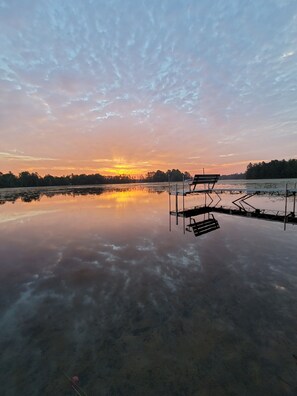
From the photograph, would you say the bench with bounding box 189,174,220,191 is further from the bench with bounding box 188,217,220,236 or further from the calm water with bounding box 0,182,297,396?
the calm water with bounding box 0,182,297,396

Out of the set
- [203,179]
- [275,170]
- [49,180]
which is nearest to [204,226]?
[203,179]

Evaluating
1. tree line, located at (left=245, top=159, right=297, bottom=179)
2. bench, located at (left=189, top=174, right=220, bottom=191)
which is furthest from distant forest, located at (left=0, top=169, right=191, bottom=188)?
bench, located at (left=189, top=174, right=220, bottom=191)

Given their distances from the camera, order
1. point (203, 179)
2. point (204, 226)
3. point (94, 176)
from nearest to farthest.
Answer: point (204, 226), point (203, 179), point (94, 176)

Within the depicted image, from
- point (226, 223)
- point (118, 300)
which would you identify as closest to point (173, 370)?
point (118, 300)

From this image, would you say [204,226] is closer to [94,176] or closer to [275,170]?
[275,170]

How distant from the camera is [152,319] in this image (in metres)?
3.50

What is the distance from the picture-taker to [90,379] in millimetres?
2488

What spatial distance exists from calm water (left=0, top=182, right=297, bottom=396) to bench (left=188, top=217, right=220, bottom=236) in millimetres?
1762

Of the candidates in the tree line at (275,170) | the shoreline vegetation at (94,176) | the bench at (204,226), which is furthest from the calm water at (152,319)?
the tree line at (275,170)

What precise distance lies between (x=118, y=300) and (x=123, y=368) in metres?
1.54

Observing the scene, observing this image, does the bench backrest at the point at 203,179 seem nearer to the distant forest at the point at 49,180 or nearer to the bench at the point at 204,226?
the bench at the point at 204,226

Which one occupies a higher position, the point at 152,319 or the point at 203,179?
the point at 203,179

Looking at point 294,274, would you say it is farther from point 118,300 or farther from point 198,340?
point 118,300

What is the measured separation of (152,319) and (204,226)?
6.93m
